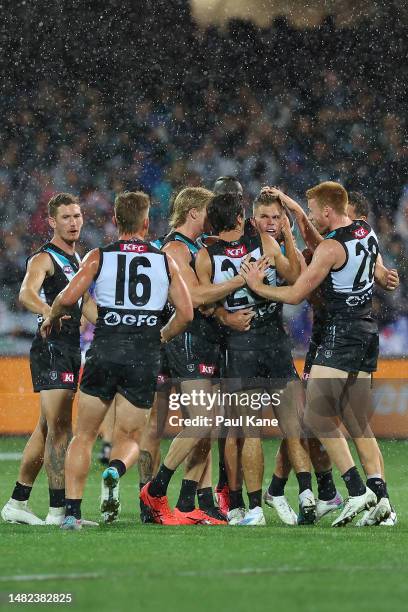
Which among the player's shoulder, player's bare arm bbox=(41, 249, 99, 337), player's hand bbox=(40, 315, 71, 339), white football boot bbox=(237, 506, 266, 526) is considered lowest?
white football boot bbox=(237, 506, 266, 526)

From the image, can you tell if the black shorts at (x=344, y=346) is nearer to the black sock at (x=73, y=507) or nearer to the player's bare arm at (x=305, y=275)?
the player's bare arm at (x=305, y=275)

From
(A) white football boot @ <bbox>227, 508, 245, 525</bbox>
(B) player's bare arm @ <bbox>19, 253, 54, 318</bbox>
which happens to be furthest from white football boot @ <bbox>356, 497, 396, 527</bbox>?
(B) player's bare arm @ <bbox>19, 253, 54, 318</bbox>

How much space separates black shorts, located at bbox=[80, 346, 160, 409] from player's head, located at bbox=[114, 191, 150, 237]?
2.33ft

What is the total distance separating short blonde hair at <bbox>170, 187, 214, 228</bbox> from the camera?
25.4ft

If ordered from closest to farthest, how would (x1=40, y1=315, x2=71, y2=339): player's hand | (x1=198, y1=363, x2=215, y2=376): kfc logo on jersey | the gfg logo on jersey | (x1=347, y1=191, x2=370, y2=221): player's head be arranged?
the gfg logo on jersey → (x1=40, y1=315, x2=71, y2=339): player's hand → (x1=198, y1=363, x2=215, y2=376): kfc logo on jersey → (x1=347, y1=191, x2=370, y2=221): player's head

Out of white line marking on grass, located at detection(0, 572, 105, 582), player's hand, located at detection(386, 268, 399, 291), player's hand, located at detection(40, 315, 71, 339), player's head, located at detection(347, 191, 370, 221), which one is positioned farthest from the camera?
player's head, located at detection(347, 191, 370, 221)

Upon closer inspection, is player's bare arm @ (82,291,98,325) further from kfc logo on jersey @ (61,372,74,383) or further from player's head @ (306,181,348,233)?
player's head @ (306,181,348,233)

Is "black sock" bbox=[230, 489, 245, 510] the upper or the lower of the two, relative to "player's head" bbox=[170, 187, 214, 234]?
lower

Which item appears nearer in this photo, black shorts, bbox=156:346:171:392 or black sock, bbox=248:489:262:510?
black sock, bbox=248:489:262:510

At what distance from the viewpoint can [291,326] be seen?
15914 millimetres

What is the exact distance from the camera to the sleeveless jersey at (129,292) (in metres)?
6.70

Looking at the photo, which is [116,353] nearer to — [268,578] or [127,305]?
[127,305]

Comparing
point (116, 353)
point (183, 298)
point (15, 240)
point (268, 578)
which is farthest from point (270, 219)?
point (15, 240)

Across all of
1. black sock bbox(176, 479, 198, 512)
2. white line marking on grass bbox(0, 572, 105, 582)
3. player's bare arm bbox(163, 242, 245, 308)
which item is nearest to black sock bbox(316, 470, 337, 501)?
black sock bbox(176, 479, 198, 512)
